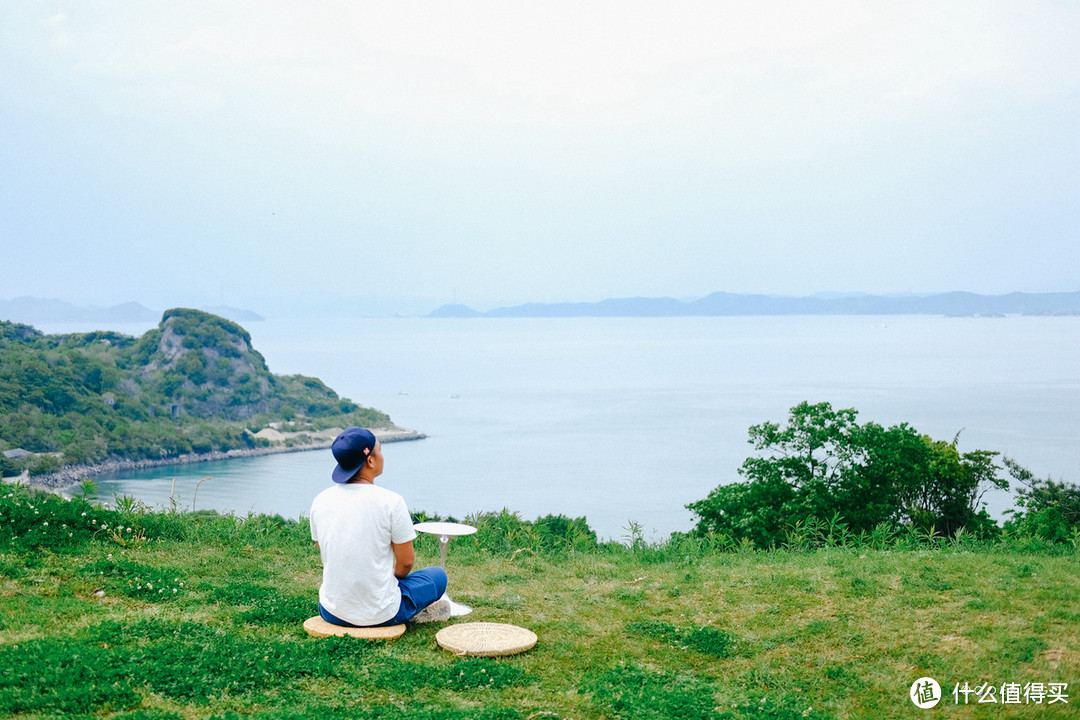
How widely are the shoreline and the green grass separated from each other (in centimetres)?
5623

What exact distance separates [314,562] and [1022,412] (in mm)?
95406

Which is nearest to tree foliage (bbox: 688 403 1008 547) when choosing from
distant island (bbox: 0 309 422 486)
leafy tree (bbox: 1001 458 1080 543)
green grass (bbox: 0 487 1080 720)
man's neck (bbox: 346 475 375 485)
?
leafy tree (bbox: 1001 458 1080 543)

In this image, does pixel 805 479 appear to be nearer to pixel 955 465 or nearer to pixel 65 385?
pixel 955 465

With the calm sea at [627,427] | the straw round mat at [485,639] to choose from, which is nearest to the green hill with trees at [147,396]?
the calm sea at [627,427]

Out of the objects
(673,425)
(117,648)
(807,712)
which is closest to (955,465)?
(807,712)

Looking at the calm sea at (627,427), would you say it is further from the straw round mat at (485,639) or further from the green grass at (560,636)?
the straw round mat at (485,639)

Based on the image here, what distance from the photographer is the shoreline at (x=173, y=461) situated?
233 feet

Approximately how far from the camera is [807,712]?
4.32 meters

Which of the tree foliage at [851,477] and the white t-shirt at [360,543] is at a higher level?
the white t-shirt at [360,543]

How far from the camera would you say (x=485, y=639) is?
512 cm

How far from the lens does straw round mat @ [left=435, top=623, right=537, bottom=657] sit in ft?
16.4

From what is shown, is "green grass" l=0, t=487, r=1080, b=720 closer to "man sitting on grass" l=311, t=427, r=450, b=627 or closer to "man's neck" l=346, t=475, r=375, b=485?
"man sitting on grass" l=311, t=427, r=450, b=627

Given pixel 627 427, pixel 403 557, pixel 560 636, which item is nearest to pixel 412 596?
pixel 403 557

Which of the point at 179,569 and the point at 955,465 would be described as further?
the point at 955,465
